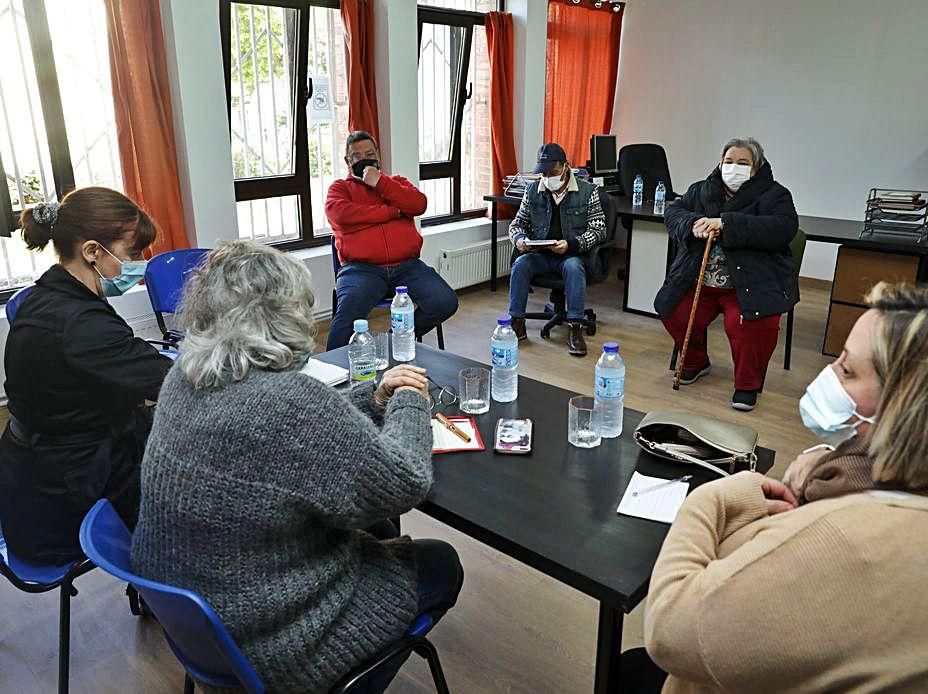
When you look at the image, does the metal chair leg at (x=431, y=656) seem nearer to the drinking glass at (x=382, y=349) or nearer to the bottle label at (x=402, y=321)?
the drinking glass at (x=382, y=349)

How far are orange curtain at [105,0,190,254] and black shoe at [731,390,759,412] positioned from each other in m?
2.96

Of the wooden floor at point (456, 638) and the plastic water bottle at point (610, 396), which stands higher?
the plastic water bottle at point (610, 396)

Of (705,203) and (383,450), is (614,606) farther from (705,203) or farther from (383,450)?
(705,203)

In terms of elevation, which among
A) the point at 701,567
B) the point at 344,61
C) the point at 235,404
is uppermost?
the point at 344,61

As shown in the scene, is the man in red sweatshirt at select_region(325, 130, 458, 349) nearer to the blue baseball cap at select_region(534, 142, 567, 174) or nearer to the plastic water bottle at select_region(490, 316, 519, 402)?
the blue baseball cap at select_region(534, 142, 567, 174)

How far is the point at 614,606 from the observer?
123 centimetres

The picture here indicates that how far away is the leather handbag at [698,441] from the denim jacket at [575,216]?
288 centimetres

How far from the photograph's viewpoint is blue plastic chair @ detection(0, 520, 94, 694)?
1.67 metres

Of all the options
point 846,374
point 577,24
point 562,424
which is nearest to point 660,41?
point 577,24

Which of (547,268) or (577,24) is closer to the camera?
(547,268)

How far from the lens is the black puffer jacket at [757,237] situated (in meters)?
3.45

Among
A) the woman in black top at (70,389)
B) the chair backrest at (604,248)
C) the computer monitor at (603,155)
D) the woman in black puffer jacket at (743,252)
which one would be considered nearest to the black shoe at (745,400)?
the woman in black puffer jacket at (743,252)

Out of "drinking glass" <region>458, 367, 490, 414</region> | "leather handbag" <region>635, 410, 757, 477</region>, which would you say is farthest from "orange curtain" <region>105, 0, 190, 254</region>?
"leather handbag" <region>635, 410, 757, 477</region>

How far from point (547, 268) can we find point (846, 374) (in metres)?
3.47
